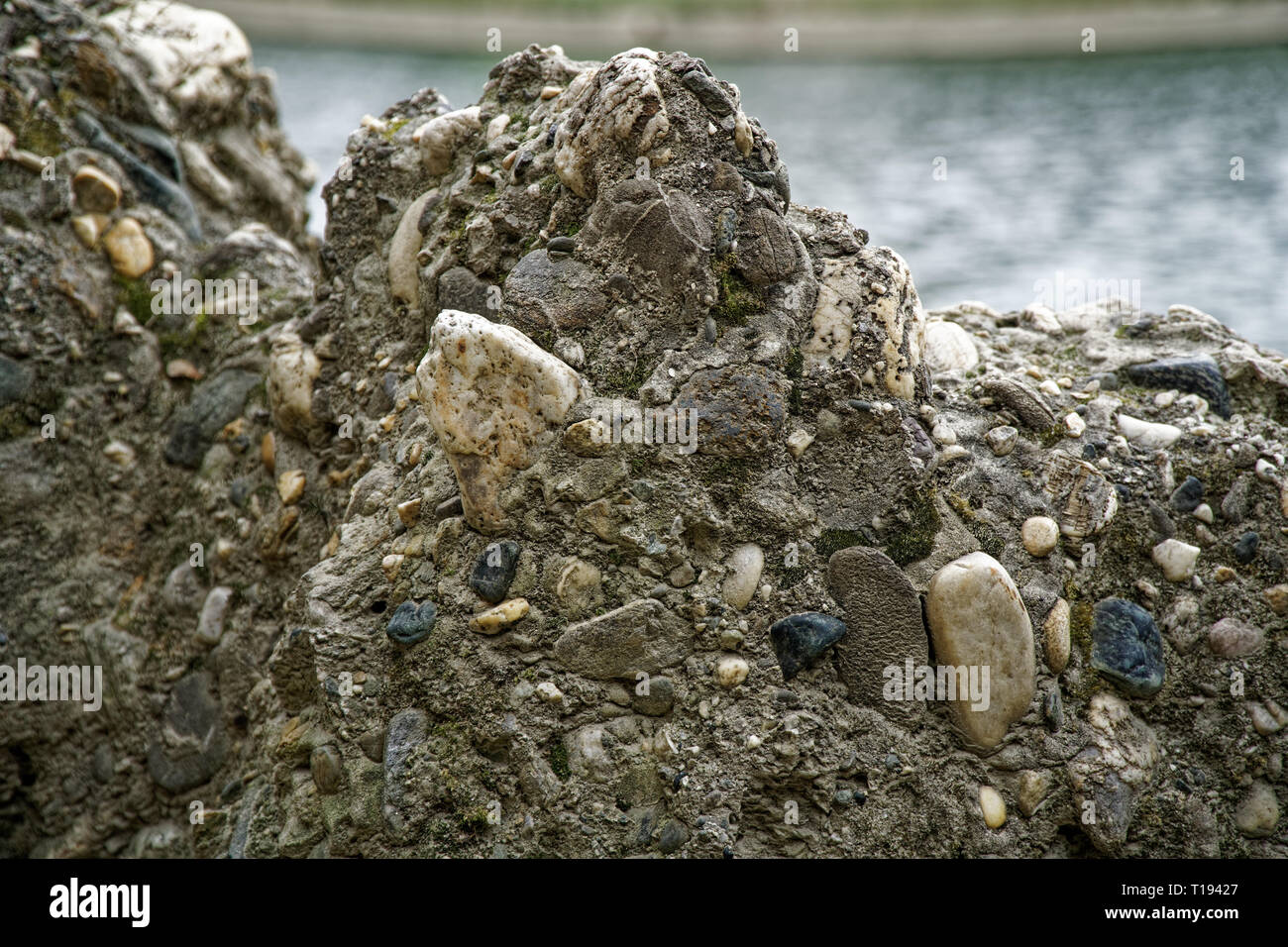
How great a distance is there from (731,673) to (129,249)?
9.59 feet

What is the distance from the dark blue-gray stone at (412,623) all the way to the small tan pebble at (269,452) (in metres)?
1.06

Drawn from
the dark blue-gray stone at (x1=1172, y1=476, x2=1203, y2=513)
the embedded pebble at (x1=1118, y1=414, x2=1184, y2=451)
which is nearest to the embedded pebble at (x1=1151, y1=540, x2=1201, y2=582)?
the dark blue-gray stone at (x1=1172, y1=476, x2=1203, y2=513)

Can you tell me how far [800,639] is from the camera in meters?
2.29

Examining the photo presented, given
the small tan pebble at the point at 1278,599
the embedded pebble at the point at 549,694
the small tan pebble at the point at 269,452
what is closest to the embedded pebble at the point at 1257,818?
the small tan pebble at the point at 1278,599

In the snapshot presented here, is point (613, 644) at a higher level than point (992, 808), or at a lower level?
higher

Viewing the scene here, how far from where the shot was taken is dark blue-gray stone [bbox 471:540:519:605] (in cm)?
226

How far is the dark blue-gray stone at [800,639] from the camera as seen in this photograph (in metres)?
2.29

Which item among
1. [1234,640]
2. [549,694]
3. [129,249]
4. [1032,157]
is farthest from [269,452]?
[1032,157]

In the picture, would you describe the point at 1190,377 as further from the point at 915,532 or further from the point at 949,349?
the point at 915,532

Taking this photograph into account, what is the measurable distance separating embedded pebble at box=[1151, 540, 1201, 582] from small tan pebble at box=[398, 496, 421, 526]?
198 cm

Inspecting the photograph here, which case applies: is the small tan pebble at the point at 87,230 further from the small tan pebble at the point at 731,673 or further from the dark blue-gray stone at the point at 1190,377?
the dark blue-gray stone at the point at 1190,377

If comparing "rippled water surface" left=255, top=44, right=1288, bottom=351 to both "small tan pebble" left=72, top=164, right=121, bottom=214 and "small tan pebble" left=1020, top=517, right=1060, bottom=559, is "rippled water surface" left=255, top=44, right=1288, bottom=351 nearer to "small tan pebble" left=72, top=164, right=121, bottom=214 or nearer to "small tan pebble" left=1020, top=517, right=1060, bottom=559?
"small tan pebble" left=1020, top=517, right=1060, bottom=559
